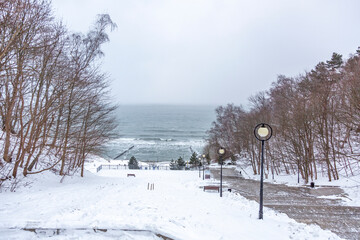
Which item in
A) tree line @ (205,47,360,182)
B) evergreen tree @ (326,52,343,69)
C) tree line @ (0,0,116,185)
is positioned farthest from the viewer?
evergreen tree @ (326,52,343,69)

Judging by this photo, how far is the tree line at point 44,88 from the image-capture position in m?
8.81

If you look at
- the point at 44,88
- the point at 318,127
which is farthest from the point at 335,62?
the point at 44,88

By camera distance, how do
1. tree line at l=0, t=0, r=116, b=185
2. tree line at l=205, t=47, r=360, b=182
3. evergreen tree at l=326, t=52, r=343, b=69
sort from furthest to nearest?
evergreen tree at l=326, t=52, r=343, b=69
tree line at l=205, t=47, r=360, b=182
tree line at l=0, t=0, r=116, b=185

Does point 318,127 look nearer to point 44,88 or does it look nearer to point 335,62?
point 44,88

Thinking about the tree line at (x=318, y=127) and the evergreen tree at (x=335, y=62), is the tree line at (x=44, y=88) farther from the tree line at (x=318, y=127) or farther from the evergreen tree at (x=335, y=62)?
the evergreen tree at (x=335, y=62)

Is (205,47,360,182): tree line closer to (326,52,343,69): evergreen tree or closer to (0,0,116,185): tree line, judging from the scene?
(326,52,343,69): evergreen tree

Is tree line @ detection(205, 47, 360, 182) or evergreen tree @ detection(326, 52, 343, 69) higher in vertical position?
evergreen tree @ detection(326, 52, 343, 69)

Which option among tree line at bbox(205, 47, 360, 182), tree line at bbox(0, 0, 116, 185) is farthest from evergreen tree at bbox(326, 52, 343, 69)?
tree line at bbox(0, 0, 116, 185)

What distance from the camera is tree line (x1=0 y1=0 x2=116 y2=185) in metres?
8.81

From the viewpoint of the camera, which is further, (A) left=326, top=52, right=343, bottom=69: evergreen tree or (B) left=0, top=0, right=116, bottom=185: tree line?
(A) left=326, top=52, right=343, bottom=69: evergreen tree

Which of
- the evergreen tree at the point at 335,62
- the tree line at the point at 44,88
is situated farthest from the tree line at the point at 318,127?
the tree line at the point at 44,88

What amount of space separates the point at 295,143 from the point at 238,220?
1703cm

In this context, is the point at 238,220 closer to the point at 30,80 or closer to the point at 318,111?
the point at 30,80

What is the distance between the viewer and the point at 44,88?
41.1 ft
